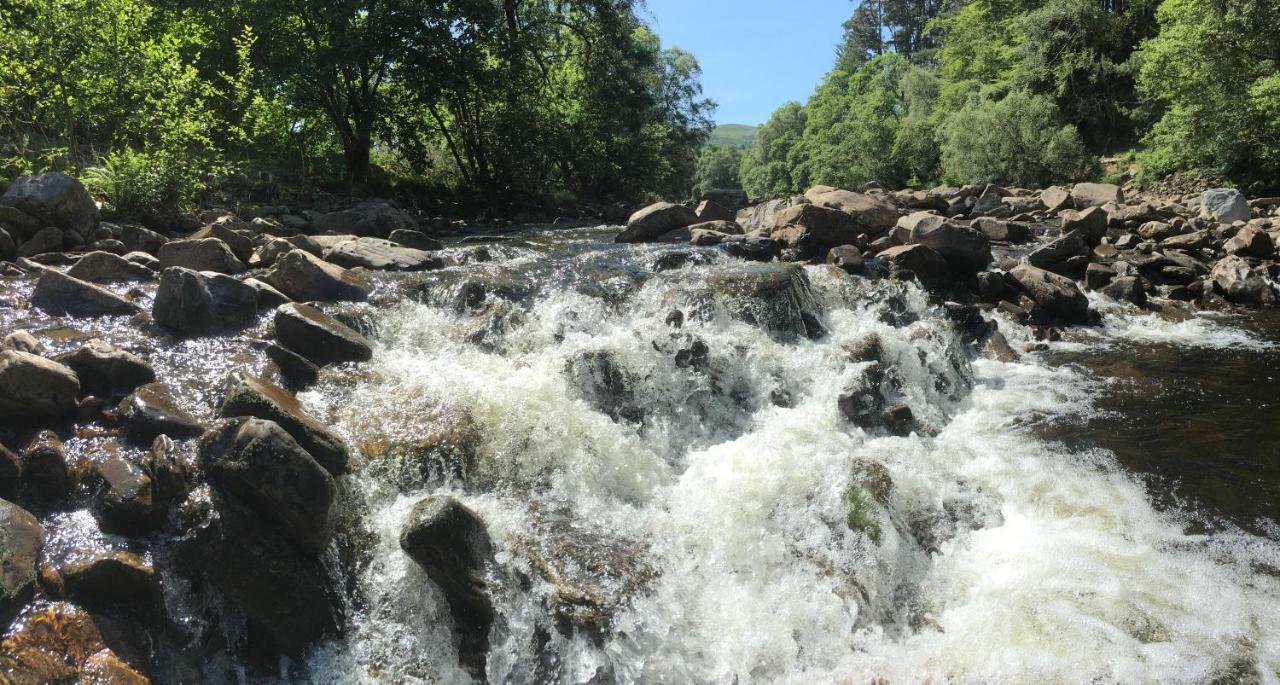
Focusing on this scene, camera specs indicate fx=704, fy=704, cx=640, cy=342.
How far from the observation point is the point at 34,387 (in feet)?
18.0

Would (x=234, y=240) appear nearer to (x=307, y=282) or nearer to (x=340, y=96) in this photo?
(x=307, y=282)

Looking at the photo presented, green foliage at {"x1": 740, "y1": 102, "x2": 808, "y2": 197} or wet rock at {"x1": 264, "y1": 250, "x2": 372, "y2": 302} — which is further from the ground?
green foliage at {"x1": 740, "y1": 102, "x2": 808, "y2": 197}

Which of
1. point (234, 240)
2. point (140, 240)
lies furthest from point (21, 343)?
point (140, 240)

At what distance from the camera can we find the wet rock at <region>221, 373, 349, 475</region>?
540cm

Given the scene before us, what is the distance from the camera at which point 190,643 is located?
176 inches

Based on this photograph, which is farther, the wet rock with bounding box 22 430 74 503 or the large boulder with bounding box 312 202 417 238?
the large boulder with bounding box 312 202 417 238

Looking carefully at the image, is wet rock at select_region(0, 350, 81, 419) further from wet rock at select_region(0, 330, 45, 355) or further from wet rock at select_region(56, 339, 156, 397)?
wet rock at select_region(0, 330, 45, 355)

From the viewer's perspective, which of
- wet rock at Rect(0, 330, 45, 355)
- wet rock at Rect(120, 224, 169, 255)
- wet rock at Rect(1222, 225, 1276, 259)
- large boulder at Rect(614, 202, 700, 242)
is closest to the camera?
wet rock at Rect(0, 330, 45, 355)

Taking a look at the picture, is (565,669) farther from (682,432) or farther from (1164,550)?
(1164,550)

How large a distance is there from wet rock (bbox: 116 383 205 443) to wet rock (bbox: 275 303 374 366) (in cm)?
170

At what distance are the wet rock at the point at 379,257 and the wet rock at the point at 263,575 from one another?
22.5 ft

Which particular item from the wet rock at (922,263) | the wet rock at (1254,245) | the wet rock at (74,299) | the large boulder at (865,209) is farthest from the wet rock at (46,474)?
the wet rock at (1254,245)

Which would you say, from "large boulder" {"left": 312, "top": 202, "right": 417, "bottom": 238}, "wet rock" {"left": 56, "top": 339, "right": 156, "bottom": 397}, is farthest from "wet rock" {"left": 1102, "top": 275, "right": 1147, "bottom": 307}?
"wet rock" {"left": 56, "top": 339, "right": 156, "bottom": 397}

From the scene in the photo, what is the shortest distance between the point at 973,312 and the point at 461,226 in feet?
49.2
